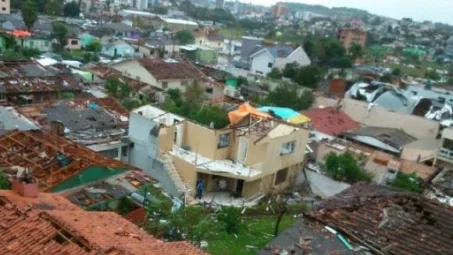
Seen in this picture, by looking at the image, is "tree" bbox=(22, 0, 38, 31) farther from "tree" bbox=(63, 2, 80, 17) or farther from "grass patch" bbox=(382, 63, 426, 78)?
"grass patch" bbox=(382, 63, 426, 78)

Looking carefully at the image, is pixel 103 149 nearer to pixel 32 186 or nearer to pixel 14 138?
pixel 14 138

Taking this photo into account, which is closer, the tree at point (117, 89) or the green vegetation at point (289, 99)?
the tree at point (117, 89)

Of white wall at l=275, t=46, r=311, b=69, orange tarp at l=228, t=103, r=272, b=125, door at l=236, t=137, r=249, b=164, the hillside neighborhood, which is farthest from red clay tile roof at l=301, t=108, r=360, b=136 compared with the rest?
white wall at l=275, t=46, r=311, b=69

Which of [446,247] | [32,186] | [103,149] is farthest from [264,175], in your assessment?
[446,247]

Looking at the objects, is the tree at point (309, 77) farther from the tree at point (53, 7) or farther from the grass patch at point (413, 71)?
the tree at point (53, 7)

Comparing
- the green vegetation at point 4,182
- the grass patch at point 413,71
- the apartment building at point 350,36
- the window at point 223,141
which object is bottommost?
the grass patch at point 413,71

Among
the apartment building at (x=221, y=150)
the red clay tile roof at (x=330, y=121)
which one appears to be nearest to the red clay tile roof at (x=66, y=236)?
the apartment building at (x=221, y=150)
